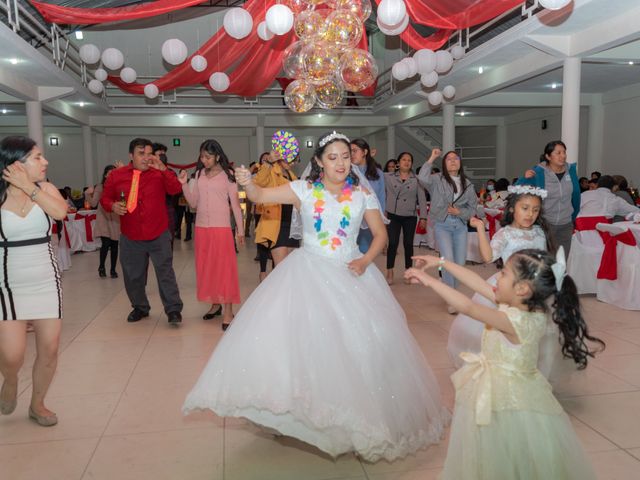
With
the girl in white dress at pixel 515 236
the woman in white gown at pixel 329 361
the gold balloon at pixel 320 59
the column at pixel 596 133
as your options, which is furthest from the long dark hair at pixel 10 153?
the column at pixel 596 133

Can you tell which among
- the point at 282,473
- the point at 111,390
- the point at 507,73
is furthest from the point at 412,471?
the point at 507,73

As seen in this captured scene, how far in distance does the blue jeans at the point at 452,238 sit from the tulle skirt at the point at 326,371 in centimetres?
265

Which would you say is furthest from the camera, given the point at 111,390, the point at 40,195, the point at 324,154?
the point at 111,390

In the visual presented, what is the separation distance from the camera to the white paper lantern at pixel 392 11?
5.81m

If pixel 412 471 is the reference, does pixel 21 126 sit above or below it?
above

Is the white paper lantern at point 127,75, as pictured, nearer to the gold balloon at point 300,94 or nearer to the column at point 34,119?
the column at point 34,119

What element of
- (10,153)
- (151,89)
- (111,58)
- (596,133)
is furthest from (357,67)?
(596,133)

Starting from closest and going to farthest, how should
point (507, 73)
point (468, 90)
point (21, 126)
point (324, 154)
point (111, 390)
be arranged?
1. point (324, 154)
2. point (111, 390)
3. point (507, 73)
4. point (468, 90)
5. point (21, 126)

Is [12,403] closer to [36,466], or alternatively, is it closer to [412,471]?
[36,466]

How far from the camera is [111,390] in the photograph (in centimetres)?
342

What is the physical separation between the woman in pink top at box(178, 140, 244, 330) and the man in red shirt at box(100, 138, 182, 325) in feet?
0.92

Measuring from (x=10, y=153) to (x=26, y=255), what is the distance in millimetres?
494

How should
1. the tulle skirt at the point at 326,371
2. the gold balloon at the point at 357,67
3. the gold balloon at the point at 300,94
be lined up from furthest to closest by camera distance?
the gold balloon at the point at 300,94, the gold balloon at the point at 357,67, the tulle skirt at the point at 326,371

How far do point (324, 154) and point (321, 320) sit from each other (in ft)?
2.93
